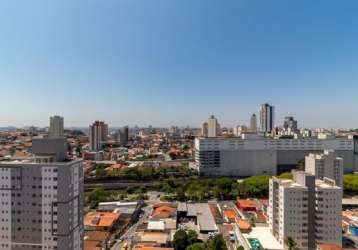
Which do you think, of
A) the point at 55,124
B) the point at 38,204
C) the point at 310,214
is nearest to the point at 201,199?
the point at 310,214

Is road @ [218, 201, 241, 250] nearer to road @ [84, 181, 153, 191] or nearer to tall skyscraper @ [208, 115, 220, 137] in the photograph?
road @ [84, 181, 153, 191]

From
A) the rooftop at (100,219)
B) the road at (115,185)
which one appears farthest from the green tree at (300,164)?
the rooftop at (100,219)

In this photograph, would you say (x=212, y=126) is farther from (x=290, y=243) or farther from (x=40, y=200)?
(x=40, y=200)

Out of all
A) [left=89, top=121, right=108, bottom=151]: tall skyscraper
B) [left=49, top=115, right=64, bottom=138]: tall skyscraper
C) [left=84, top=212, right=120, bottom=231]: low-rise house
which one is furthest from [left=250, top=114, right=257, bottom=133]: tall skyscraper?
[left=84, top=212, right=120, bottom=231]: low-rise house

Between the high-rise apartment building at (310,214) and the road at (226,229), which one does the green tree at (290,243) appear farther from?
the road at (226,229)

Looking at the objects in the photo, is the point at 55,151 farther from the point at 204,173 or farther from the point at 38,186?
the point at 204,173
